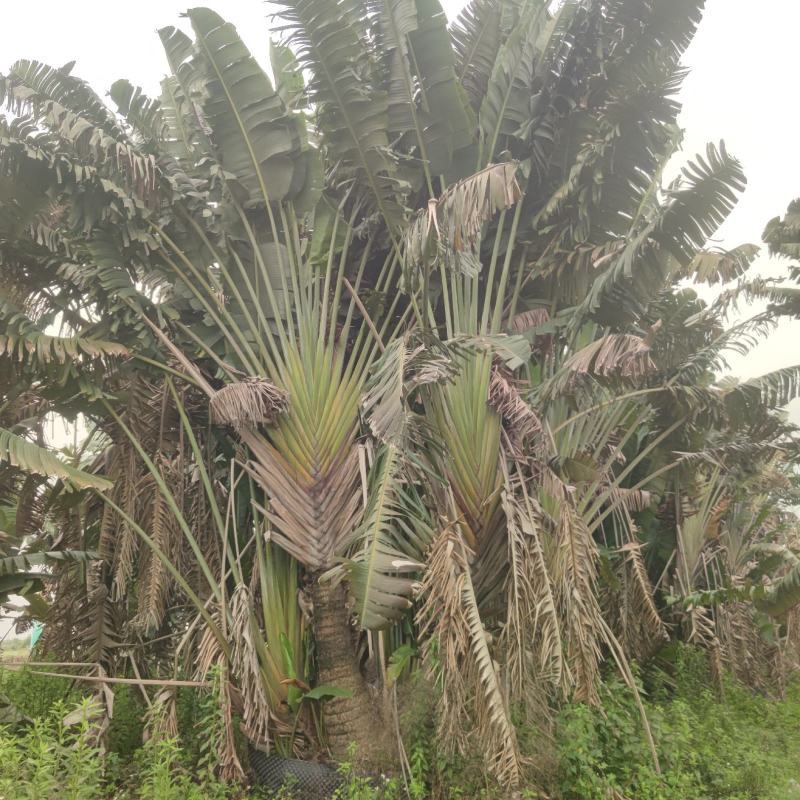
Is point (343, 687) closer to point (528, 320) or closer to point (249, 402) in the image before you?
point (249, 402)

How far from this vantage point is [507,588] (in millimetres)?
4883

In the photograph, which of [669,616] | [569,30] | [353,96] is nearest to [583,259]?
[569,30]

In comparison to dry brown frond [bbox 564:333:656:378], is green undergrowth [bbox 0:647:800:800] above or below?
below

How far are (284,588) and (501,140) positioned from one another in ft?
15.0

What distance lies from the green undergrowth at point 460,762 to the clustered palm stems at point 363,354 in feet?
0.86

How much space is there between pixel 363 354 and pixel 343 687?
2.60 m

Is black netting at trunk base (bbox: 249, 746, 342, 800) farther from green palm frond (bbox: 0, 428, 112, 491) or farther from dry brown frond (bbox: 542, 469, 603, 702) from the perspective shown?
green palm frond (bbox: 0, 428, 112, 491)

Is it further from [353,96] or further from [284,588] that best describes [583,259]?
[284,588]

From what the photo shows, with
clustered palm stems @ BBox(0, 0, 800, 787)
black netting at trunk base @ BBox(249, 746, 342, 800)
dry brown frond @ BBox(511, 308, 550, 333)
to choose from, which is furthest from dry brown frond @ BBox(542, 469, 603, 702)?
dry brown frond @ BBox(511, 308, 550, 333)

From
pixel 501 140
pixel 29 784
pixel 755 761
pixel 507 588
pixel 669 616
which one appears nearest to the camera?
pixel 29 784

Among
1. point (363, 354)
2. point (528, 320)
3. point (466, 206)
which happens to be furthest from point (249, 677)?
point (528, 320)

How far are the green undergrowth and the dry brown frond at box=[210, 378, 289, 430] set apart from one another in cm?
195

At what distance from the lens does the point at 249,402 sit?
512cm

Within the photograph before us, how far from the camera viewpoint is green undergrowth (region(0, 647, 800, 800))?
3824mm
